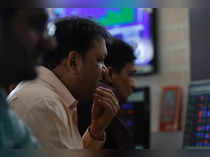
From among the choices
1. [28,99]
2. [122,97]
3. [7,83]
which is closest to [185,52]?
[122,97]

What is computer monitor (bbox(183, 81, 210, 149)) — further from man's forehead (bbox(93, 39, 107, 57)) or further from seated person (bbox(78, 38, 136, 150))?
man's forehead (bbox(93, 39, 107, 57))

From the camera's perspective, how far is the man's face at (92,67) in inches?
42.6

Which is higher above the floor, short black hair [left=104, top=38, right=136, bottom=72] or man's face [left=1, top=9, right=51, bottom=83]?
man's face [left=1, top=9, right=51, bottom=83]

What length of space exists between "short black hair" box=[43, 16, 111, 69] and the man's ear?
0.04 feet

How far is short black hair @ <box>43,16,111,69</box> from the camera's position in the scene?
1.02m

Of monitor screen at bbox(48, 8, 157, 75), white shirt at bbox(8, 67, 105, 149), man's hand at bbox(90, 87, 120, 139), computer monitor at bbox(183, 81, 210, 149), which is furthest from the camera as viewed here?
monitor screen at bbox(48, 8, 157, 75)

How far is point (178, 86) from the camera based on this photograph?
2.75 metres

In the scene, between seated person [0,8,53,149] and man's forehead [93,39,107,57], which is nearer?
seated person [0,8,53,149]

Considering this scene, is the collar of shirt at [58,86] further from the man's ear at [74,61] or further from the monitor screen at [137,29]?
the monitor screen at [137,29]

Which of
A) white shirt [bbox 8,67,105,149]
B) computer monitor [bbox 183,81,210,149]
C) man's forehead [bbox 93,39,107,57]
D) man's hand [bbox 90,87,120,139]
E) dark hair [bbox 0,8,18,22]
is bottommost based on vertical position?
computer monitor [bbox 183,81,210,149]

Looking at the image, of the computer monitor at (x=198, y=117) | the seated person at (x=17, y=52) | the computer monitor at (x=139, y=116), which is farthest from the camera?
the computer monitor at (x=139, y=116)

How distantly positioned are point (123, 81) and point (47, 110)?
1095 millimetres

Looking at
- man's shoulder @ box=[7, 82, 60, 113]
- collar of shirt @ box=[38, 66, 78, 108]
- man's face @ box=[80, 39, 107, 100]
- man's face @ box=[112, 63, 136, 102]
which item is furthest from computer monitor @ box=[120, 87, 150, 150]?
man's shoulder @ box=[7, 82, 60, 113]

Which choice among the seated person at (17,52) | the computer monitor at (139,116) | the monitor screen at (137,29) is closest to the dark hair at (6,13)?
the seated person at (17,52)
